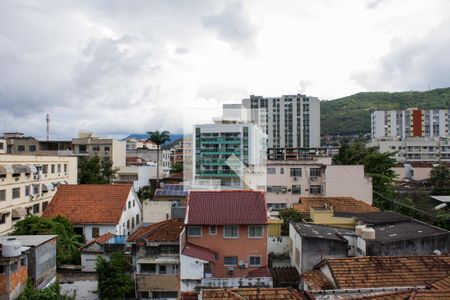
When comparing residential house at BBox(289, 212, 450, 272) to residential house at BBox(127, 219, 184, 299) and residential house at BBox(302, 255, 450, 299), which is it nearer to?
residential house at BBox(302, 255, 450, 299)

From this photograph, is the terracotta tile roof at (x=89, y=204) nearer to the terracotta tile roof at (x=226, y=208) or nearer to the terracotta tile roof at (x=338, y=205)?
the terracotta tile roof at (x=226, y=208)

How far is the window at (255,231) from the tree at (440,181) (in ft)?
118

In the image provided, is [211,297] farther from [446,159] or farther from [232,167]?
[446,159]

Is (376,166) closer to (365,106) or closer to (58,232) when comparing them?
(58,232)

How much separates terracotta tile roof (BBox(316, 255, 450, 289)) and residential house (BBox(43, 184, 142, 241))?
17432mm

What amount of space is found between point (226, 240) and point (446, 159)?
75.0 m

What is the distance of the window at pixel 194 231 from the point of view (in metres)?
20.7

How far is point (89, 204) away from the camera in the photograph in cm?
2975

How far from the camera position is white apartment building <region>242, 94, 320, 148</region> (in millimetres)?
109050

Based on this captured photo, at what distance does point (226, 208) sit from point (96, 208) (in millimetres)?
12279

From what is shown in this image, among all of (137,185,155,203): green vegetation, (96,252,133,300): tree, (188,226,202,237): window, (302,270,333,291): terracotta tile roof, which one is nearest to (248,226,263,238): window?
(188,226,202,237): window

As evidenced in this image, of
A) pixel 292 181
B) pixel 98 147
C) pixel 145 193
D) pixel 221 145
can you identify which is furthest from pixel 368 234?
pixel 221 145

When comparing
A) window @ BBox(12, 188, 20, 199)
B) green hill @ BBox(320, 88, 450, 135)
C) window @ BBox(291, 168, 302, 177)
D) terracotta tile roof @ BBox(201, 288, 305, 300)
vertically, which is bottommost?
terracotta tile roof @ BBox(201, 288, 305, 300)

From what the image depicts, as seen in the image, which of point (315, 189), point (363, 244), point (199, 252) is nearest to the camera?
point (363, 244)
